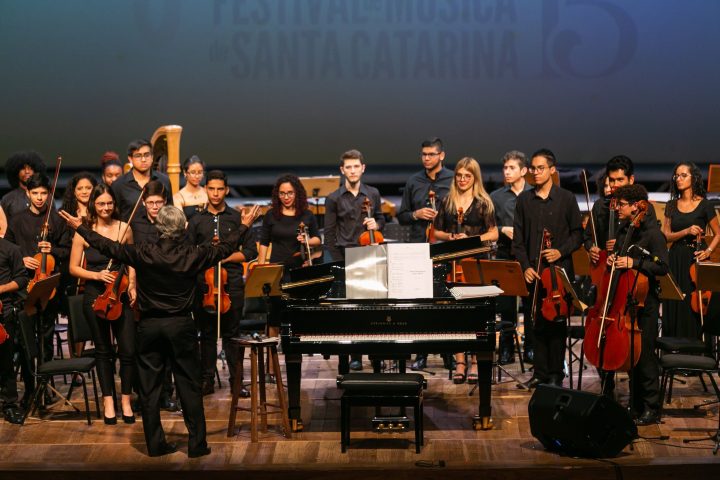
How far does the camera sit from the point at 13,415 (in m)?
5.61

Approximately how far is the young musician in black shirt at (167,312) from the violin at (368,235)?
150cm

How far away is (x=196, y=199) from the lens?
680 cm

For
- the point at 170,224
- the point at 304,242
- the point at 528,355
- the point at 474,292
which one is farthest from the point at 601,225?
the point at 170,224

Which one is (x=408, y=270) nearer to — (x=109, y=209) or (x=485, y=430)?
(x=485, y=430)

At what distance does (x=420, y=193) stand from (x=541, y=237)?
1.25m

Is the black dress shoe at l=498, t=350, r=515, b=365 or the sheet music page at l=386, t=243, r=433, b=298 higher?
the sheet music page at l=386, t=243, r=433, b=298

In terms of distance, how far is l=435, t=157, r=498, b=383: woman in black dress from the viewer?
6.20m

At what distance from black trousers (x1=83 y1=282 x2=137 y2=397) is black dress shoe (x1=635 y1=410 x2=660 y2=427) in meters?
2.91

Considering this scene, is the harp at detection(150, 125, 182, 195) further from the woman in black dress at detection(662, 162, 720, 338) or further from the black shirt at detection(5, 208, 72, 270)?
the woman in black dress at detection(662, 162, 720, 338)

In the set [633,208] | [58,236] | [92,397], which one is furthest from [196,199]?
[633,208]

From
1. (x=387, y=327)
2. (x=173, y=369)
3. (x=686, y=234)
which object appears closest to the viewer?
(x=173, y=369)

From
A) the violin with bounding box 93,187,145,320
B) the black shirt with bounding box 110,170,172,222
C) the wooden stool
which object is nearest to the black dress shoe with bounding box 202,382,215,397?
the wooden stool

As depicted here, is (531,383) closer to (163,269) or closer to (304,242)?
(304,242)

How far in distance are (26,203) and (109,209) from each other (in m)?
1.32
